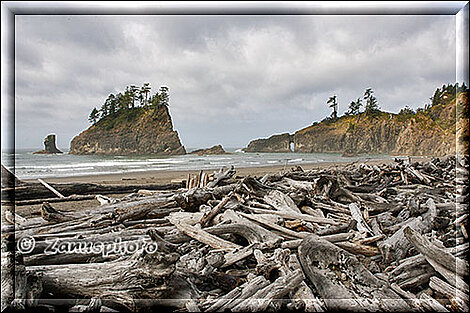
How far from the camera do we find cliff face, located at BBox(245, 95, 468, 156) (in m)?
35.3

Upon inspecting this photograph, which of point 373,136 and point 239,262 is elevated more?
point 373,136

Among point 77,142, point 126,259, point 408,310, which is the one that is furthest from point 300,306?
point 77,142

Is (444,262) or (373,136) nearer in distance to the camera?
(444,262)

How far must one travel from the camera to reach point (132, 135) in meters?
51.3

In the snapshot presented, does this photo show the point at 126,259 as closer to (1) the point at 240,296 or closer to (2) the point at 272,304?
(1) the point at 240,296

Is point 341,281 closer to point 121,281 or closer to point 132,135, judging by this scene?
point 121,281

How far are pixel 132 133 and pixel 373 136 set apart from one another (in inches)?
2100

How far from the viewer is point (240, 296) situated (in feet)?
6.38

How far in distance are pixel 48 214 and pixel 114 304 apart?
2.67m

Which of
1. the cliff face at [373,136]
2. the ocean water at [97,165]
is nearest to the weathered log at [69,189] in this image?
the ocean water at [97,165]

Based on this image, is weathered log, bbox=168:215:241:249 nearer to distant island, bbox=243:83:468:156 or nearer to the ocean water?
the ocean water

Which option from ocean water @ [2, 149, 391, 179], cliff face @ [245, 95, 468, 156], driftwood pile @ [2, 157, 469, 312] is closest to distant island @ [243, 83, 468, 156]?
cliff face @ [245, 95, 468, 156]

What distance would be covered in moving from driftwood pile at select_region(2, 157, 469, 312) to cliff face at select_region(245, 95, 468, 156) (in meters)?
25.4

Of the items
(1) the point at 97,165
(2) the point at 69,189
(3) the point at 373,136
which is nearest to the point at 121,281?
(2) the point at 69,189
